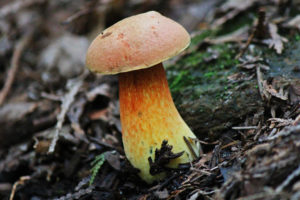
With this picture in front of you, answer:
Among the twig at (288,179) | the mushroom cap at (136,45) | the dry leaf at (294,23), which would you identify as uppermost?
the mushroom cap at (136,45)

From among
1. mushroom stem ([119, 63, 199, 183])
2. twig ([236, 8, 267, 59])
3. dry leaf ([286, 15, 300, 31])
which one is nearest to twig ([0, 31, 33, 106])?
mushroom stem ([119, 63, 199, 183])

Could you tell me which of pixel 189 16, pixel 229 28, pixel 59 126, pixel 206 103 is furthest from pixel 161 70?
pixel 189 16

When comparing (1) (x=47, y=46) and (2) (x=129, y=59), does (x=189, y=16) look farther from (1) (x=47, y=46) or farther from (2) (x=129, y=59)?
(2) (x=129, y=59)

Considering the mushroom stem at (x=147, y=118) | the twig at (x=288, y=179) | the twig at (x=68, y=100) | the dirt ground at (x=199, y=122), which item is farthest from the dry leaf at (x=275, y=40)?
the twig at (x=68, y=100)

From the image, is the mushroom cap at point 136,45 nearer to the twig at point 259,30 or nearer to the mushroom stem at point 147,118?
the mushroom stem at point 147,118

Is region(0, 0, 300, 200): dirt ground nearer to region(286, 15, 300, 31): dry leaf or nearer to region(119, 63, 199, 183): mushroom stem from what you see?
region(286, 15, 300, 31): dry leaf

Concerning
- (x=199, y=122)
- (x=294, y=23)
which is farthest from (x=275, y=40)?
(x=199, y=122)

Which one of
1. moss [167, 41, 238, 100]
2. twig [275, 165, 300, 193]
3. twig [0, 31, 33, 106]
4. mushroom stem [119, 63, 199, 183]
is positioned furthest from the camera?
twig [0, 31, 33, 106]

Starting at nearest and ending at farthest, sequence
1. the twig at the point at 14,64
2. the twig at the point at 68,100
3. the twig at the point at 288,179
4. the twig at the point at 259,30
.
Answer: the twig at the point at 288,179 → the twig at the point at 259,30 → the twig at the point at 68,100 → the twig at the point at 14,64
